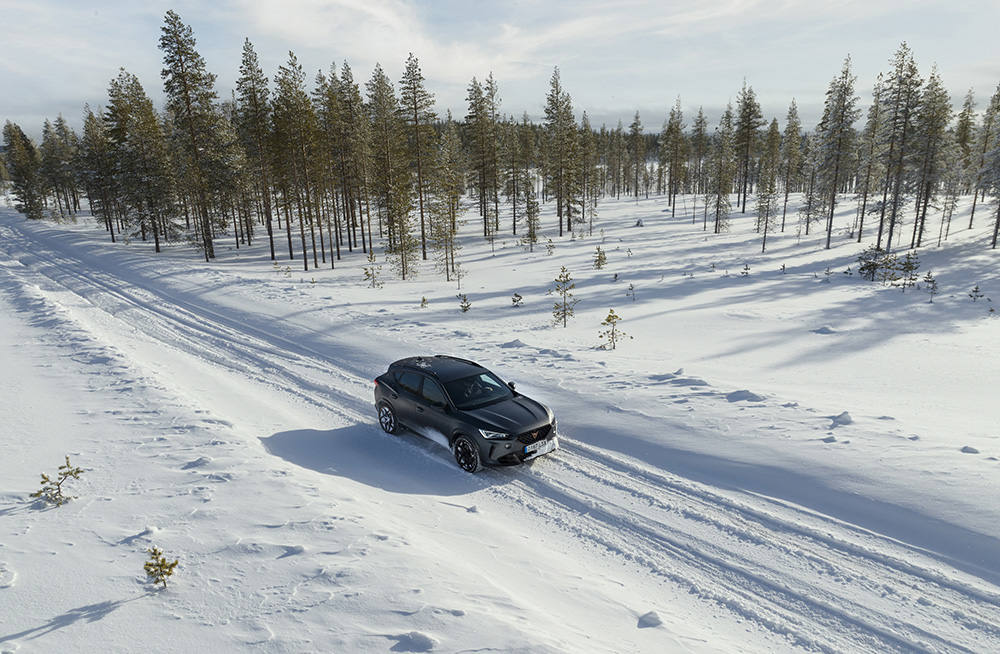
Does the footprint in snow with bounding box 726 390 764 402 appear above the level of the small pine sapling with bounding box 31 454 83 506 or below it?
below

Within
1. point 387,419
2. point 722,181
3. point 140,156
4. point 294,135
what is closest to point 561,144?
point 722,181

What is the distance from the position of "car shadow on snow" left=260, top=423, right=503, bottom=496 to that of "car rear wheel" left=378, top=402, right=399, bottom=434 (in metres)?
0.14

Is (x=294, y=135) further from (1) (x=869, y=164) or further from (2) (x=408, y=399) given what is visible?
(1) (x=869, y=164)

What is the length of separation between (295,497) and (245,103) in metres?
37.8

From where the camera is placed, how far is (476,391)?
9.55 m

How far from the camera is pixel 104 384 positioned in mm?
11758

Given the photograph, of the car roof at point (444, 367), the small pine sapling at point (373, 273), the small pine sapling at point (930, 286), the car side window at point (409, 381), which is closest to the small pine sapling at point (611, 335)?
the car roof at point (444, 367)

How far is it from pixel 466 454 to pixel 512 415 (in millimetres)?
1052

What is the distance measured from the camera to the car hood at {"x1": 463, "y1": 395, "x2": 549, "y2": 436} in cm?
858

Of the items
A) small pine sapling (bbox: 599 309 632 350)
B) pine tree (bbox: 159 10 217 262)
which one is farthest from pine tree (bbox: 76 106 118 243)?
small pine sapling (bbox: 599 309 632 350)

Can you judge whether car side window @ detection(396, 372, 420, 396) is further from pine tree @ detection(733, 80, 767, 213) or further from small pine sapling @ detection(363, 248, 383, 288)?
pine tree @ detection(733, 80, 767, 213)

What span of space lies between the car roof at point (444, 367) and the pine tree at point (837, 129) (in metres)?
43.7

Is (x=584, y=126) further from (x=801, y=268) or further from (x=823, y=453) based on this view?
(x=823, y=453)

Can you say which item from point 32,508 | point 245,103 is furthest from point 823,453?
point 245,103
